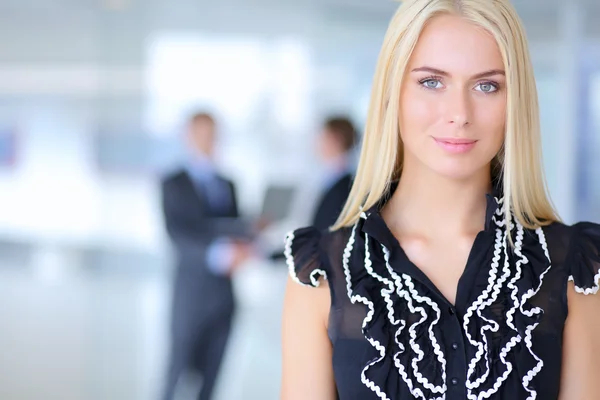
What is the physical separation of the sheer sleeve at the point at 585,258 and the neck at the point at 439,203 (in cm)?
17

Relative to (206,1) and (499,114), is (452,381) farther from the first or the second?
(206,1)

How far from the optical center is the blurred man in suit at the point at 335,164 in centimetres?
458

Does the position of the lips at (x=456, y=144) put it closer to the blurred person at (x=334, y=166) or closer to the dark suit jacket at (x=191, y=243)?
the blurred person at (x=334, y=166)

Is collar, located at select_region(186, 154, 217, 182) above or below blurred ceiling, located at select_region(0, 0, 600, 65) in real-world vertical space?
below

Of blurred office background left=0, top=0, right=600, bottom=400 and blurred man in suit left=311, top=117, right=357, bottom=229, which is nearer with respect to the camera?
blurred man in suit left=311, top=117, right=357, bottom=229

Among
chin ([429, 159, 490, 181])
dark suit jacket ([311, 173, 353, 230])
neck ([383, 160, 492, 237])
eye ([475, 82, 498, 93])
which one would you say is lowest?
dark suit jacket ([311, 173, 353, 230])

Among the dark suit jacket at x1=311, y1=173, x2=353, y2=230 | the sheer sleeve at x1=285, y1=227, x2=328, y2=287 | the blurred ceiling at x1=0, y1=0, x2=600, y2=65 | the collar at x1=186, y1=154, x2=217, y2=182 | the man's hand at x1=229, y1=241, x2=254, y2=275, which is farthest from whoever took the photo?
the blurred ceiling at x1=0, y1=0, x2=600, y2=65

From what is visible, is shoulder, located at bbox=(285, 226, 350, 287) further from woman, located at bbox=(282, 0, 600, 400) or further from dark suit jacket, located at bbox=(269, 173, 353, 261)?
dark suit jacket, located at bbox=(269, 173, 353, 261)

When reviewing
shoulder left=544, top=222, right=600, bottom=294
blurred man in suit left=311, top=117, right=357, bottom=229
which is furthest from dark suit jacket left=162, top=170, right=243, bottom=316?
shoulder left=544, top=222, right=600, bottom=294

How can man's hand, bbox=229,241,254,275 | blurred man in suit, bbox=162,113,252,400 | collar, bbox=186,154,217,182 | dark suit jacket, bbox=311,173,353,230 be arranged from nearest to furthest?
dark suit jacket, bbox=311,173,353,230, blurred man in suit, bbox=162,113,252,400, collar, bbox=186,154,217,182, man's hand, bbox=229,241,254,275

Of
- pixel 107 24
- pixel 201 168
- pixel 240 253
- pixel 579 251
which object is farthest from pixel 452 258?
pixel 107 24

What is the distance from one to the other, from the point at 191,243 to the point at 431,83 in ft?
12.2

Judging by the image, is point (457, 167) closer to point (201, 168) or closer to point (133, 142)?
point (201, 168)

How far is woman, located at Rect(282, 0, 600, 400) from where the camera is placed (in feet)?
5.04
